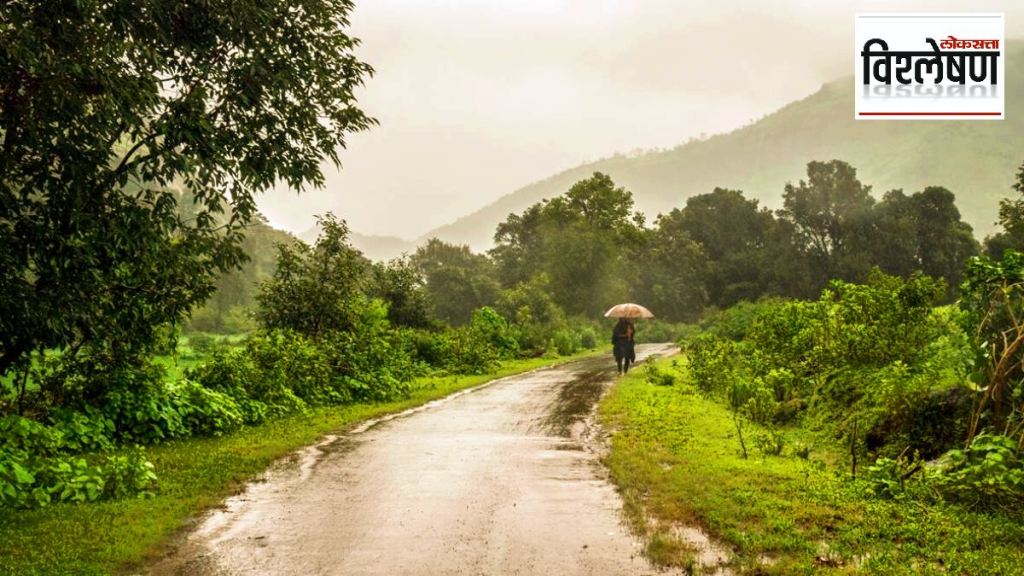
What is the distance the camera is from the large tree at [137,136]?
25.6 ft

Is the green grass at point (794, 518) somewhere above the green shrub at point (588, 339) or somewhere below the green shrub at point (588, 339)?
below

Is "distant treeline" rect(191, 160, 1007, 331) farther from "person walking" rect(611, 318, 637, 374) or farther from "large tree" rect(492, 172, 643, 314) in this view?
"person walking" rect(611, 318, 637, 374)

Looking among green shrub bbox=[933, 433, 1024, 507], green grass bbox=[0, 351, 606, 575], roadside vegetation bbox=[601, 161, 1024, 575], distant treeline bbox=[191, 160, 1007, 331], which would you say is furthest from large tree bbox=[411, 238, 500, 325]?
green shrub bbox=[933, 433, 1024, 507]

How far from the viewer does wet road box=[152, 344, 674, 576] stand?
6.68 metres

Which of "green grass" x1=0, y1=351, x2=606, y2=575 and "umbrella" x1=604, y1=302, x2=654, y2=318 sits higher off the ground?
"umbrella" x1=604, y1=302, x2=654, y2=318

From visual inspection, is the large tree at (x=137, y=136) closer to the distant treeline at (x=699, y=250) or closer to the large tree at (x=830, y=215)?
the distant treeline at (x=699, y=250)

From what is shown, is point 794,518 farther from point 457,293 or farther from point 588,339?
point 457,293

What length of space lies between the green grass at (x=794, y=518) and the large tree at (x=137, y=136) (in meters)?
6.22

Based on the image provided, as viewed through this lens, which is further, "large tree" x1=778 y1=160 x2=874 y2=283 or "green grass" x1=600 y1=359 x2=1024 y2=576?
"large tree" x1=778 y1=160 x2=874 y2=283

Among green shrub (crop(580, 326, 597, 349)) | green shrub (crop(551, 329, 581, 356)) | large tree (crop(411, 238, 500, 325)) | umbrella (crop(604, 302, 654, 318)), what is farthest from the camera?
large tree (crop(411, 238, 500, 325))

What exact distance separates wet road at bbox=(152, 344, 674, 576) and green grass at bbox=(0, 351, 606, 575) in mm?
371

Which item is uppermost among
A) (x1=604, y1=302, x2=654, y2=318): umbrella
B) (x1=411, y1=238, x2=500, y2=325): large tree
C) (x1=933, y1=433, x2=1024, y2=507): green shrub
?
(x1=411, y1=238, x2=500, y2=325): large tree

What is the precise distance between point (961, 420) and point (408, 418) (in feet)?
33.2

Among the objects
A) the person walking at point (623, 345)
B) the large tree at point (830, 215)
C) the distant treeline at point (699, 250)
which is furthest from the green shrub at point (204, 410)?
the large tree at point (830, 215)
